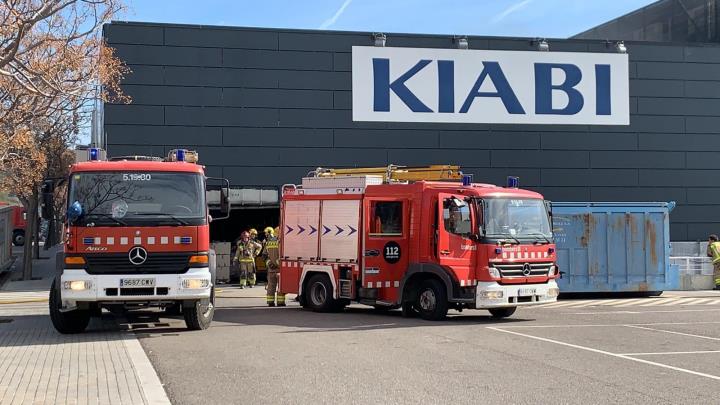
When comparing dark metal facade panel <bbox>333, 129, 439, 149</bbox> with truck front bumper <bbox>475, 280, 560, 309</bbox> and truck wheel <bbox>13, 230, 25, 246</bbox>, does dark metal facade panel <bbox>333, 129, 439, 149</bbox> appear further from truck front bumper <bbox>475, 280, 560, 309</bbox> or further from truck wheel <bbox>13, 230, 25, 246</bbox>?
truck wheel <bbox>13, 230, 25, 246</bbox>

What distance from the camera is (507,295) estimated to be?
1394 cm

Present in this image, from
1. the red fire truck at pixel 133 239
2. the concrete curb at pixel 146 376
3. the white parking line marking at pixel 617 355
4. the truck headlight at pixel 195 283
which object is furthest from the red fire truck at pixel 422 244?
the concrete curb at pixel 146 376

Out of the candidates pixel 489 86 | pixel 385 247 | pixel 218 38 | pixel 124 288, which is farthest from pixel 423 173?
pixel 218 38

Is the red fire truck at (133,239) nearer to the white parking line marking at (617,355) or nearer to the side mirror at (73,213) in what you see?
the side mirror at (73,213)

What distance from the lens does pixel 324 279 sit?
16234 mm

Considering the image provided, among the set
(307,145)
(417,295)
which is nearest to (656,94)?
(307,145)

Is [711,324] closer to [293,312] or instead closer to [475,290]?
[475,290]

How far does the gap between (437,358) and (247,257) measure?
15064mm

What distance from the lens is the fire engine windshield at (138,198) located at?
38.6 feet

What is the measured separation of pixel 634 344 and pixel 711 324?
4.05 metres

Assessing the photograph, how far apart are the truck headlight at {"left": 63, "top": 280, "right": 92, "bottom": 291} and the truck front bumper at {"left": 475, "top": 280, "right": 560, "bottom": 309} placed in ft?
22.3

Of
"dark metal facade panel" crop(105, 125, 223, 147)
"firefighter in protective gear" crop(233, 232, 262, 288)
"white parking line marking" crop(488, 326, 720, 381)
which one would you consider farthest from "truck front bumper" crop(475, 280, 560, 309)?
"dark metal facade panel" crop(105, 125, 223, 147)

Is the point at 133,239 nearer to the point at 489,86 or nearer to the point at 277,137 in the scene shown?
the point at 277,137

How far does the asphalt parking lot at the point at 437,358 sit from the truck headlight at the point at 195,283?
853 millimetres
